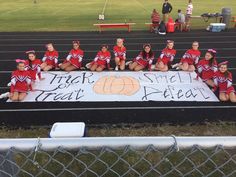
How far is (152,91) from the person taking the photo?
9.46 m

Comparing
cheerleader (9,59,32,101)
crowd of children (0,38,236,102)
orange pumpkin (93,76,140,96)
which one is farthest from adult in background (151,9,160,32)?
cheerleader (9,59,32,101)

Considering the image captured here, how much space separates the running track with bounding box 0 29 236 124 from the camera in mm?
7848

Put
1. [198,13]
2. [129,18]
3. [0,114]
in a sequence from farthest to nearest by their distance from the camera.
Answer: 1. [198,13]
2. [129,18]
3. [0,114]

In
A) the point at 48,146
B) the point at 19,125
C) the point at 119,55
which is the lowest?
the point at 19,125

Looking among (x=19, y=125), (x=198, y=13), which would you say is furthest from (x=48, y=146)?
(x=198, y=13)

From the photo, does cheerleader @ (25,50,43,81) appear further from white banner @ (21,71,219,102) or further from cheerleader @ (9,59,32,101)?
cheerleader @ (9,59,32,101)

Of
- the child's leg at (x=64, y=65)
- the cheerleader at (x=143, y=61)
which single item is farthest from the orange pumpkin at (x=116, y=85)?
the child's leg at (x=64, y=65)

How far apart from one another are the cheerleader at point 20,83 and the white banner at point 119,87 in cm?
22

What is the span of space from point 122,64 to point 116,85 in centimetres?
173

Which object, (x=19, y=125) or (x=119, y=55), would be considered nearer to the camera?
(x=19, y=125)

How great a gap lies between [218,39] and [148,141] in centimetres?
1580

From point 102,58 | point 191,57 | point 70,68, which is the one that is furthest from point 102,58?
point 191,57

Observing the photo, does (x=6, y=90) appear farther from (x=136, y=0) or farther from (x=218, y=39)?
(x=136, y=0)

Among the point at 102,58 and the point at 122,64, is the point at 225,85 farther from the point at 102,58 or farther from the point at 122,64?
the point at 102,58
